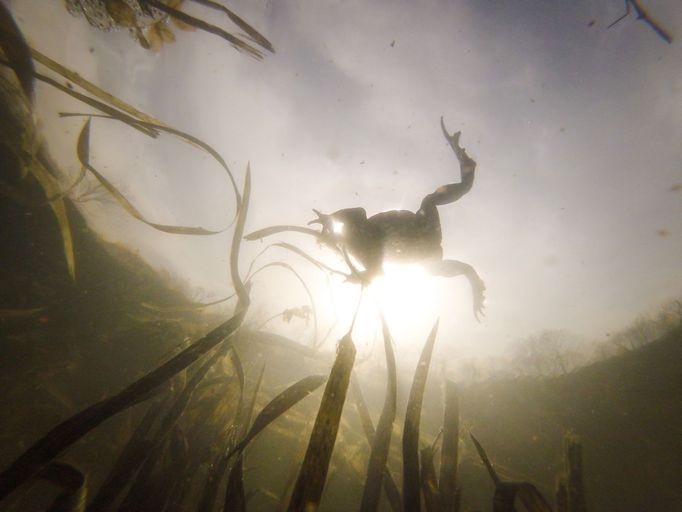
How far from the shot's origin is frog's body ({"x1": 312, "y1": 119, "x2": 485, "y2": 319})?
2023mm

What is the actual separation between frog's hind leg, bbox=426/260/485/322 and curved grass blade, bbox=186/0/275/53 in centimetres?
235

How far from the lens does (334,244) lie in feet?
7.45

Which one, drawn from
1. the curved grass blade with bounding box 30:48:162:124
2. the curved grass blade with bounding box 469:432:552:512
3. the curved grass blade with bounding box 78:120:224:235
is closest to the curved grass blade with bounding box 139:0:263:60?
the curved grass blade with bounding box 30:48:162:124

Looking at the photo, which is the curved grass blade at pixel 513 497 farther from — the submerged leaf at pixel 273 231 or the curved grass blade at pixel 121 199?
the curved grass blade at pixel 121 199

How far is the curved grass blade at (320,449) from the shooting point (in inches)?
38.4

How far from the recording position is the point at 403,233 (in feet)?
7.41

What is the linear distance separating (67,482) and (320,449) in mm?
1287

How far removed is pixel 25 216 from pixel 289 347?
428 cm

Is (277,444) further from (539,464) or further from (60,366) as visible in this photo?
(539,464)

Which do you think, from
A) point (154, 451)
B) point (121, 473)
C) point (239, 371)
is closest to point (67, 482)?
point (121, 473)

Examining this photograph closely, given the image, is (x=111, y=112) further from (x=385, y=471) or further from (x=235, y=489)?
(x=385, y=471)

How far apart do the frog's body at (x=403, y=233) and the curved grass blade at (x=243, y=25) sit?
1.41 metres

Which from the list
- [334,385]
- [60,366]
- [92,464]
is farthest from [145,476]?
[60,366]

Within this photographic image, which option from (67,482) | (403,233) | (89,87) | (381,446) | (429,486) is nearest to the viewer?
(67,482)
